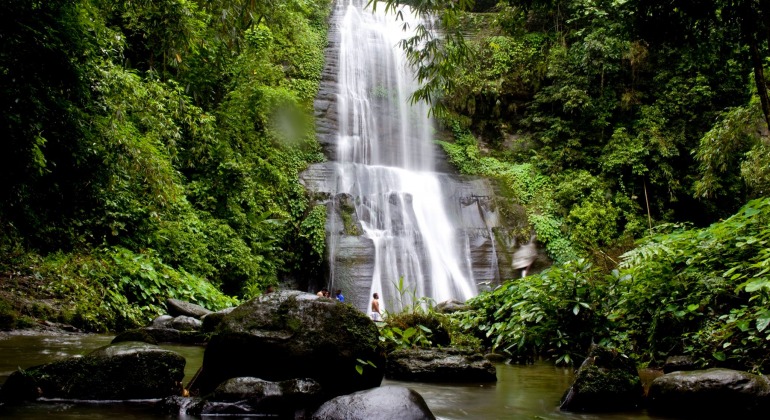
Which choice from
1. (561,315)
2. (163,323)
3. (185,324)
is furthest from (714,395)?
(163,323)

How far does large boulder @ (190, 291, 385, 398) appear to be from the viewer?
15.0ft

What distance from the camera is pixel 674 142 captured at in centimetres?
2114

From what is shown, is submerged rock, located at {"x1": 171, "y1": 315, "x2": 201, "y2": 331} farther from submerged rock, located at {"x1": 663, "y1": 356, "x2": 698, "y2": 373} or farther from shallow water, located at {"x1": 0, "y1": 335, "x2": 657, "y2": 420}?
submerged rock, located at {"x1": 663, "y1": 356, "x2": 698, "y2": 373}

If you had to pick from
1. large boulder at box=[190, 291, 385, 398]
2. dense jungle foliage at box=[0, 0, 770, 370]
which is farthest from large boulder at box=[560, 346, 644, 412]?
large boulder at box=[190, 291, 385, 398]

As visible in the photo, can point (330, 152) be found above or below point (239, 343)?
above

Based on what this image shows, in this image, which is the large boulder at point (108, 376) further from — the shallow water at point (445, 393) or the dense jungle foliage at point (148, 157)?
the dense jungle foliage at point (148, 157)

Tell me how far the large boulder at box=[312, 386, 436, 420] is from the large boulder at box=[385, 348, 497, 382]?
211 cm

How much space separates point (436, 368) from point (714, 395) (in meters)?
2.71

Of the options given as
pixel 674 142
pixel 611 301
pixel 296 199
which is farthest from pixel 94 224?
pixel 674 142

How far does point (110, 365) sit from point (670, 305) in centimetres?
597

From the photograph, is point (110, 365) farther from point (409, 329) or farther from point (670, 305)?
point (670, 305)

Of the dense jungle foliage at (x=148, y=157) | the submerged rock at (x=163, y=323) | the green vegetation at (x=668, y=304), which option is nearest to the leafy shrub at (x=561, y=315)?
the green vegetation at (x=668, y=304)

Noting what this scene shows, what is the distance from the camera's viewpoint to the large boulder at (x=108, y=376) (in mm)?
4219

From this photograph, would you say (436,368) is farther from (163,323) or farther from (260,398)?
(163,323)
